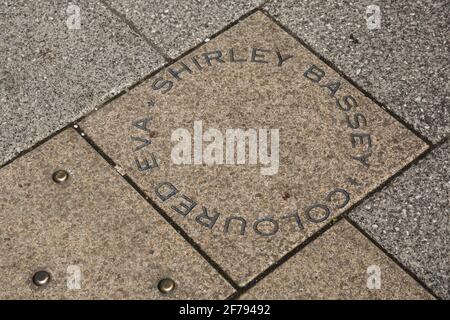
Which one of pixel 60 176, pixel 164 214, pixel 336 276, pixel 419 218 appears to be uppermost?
pixel 60 176

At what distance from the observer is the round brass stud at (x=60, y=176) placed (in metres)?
3.66

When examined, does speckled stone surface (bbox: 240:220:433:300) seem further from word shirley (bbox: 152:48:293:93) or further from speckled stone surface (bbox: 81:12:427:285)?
word shirley (bbox: 152:48:293:93)

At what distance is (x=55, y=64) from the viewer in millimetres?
4203

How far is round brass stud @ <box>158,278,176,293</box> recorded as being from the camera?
129 inches

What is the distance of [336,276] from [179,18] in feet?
6.67

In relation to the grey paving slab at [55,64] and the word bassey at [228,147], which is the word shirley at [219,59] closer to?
the grey paving slab at [55,64]

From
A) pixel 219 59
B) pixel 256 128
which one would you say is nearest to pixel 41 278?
pixel 256 128

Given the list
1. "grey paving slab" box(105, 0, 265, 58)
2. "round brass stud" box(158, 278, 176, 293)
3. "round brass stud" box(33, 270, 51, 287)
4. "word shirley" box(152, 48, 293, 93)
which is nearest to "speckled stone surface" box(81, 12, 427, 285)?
"word shirley" box(152, 48, 293, 93)

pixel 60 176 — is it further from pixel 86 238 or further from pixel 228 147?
pixel 228 147

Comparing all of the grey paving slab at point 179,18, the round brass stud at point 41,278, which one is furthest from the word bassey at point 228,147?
the round brass stud at point 41,278

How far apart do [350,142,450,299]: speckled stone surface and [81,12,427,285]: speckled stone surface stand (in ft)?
0.31

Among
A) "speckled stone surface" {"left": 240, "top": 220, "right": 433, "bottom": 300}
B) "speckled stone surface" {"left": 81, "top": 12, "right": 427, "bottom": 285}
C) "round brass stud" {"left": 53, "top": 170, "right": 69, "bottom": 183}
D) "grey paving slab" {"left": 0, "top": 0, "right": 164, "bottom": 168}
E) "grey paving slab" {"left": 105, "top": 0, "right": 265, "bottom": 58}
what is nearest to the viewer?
"speckled stone surface" {"left": 240, "top": 220, "right": 433, "bottom": 300}

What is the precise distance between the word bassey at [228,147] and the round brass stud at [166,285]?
2.32ft
